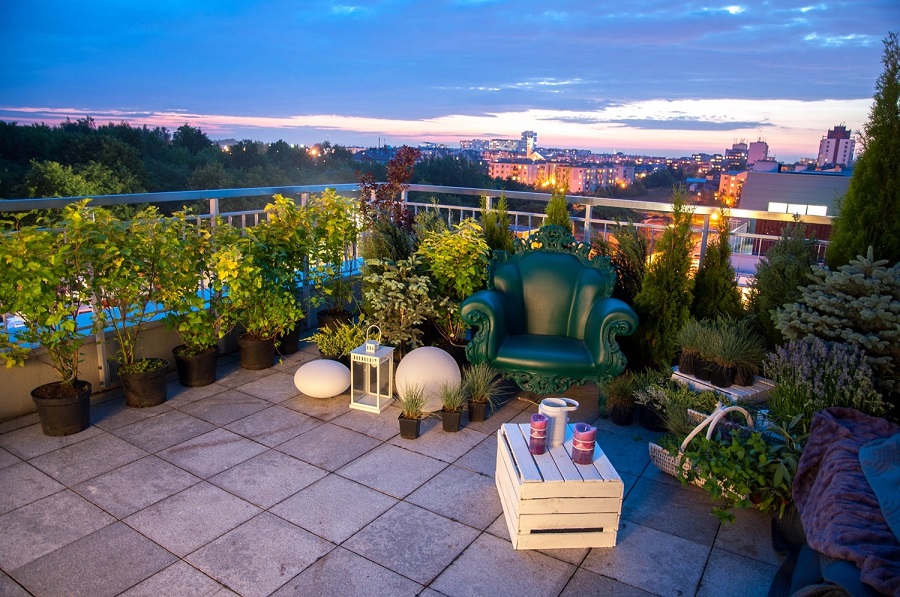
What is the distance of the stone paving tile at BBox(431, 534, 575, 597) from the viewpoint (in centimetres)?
231

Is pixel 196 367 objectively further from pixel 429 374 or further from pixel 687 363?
pixel 687 363

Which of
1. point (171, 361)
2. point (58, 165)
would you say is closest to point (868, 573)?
point (171, 361)

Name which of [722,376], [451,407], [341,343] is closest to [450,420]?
[451,407]

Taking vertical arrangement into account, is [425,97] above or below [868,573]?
above

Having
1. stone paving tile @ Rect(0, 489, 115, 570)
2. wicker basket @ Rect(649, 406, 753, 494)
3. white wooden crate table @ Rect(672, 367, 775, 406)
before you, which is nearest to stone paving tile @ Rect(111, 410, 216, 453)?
stone paving tile @ Rect(0, 489, 115, 570)

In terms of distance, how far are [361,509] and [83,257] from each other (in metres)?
2.20

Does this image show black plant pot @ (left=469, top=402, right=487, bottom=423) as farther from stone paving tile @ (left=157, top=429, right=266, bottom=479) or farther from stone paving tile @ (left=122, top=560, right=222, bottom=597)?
stone paving tile @ (left=122, top=560, right=222, bottom=597)

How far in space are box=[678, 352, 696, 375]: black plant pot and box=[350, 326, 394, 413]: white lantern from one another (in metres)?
1.99

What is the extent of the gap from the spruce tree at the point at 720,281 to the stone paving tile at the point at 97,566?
3972 mm

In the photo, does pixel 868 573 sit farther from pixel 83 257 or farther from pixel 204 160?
pixel 204 160

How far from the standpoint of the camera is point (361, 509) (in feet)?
9.32

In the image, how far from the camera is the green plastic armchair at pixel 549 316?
12.7 feet

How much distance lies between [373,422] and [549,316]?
150 cm

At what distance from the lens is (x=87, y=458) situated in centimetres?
325
